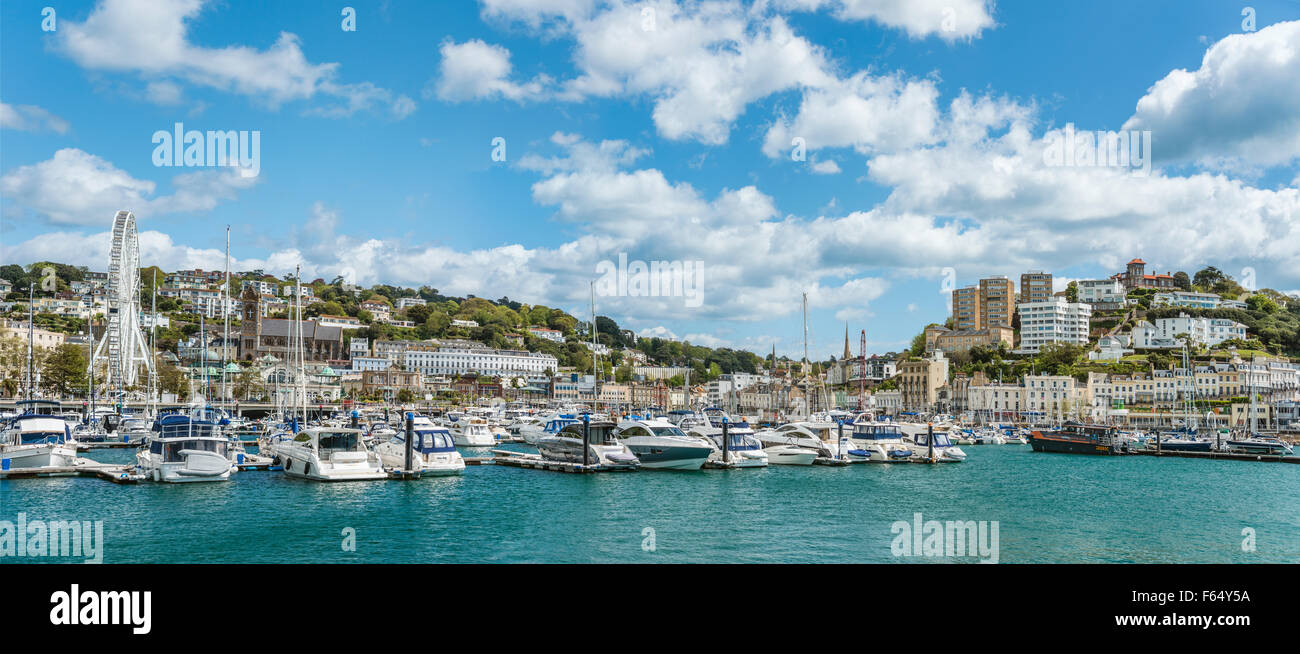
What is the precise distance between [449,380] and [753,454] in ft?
290

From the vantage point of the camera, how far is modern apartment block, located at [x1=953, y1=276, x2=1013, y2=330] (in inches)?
4400

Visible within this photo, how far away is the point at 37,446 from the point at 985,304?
108 metres

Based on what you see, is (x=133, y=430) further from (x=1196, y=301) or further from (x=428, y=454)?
(x=1196, y=301)

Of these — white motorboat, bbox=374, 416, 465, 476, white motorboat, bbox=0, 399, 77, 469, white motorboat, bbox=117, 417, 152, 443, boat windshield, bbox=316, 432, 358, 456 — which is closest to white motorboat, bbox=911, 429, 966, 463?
white motorboat, bbox=374, 416, 465, 476

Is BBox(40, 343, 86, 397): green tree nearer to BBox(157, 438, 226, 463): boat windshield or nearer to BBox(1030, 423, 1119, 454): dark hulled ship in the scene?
BBox(157, 438, 226, 463): boat windshield

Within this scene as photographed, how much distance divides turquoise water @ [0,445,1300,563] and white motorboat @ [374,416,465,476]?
18.7 inches

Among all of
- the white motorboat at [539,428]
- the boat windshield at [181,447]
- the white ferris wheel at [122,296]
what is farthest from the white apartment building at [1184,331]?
the boat windshield at [181,447]
